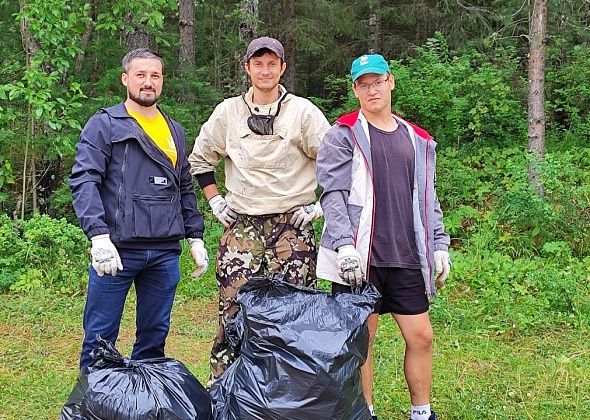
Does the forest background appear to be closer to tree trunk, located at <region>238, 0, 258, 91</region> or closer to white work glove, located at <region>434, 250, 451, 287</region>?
tree trunk, located at <region>238, 0, 258, 91</region>

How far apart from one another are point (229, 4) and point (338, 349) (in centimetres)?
1248

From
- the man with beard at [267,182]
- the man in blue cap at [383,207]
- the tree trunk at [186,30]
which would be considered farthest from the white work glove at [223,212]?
the tree trunk at [186,30]

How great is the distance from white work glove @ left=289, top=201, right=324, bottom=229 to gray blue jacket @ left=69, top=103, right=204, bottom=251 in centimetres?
56

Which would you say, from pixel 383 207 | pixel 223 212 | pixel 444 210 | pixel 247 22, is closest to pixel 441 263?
pixel 383 207

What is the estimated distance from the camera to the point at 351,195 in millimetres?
2869

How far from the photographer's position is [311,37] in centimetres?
1233

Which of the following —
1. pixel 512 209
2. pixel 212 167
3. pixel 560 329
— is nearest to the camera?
pixel 212 167

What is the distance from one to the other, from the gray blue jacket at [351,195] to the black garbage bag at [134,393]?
799 mm

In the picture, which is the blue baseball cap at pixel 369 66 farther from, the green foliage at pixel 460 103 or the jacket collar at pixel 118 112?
the green foliage at pixel 460 103

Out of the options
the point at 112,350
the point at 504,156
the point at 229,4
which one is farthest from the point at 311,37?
the point at 112,350

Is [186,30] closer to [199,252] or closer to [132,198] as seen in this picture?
[199,252]

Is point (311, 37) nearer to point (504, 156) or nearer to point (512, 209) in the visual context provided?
point (504, 156)

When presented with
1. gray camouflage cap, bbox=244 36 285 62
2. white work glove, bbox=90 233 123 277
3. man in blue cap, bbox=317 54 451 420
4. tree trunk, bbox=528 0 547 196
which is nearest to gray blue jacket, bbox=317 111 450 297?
man in blue cap, bbox=317 54 451 420

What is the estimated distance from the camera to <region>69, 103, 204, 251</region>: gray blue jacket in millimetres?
2881
